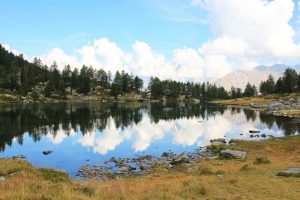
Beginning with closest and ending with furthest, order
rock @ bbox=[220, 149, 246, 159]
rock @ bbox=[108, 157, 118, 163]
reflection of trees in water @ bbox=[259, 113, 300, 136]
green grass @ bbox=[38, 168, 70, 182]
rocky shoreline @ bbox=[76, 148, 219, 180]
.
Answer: green grass @ bbox=[38, 168, 70, 182] < rocky shoreline @ bbox=[76, 148, 219, 180] < rock @ bbox=[220, 149, 246, 159] < rock @ bbox=[108, 157, 118, 163] < reflection of trees in water @ bbox=[259, 113, 300, 136]

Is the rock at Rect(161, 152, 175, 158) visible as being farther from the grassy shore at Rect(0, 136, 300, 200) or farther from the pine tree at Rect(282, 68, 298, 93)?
the pine tree at Rect(282, 68, 298, 93)

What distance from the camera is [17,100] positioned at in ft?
541

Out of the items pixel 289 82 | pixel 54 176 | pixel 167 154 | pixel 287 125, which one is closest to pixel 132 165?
pixel 167 154

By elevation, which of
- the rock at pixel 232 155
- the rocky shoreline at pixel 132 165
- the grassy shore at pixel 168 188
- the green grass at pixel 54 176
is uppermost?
the grassy shore at pixel 168 188

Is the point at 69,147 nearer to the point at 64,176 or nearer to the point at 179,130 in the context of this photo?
the point at 64,176

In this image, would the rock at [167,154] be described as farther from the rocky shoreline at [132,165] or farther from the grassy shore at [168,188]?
the grassy shore at [168,188]

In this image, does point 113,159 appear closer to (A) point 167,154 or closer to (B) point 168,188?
(A) point 167,154

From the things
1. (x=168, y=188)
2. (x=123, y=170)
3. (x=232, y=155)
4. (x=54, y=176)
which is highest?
(x=168, y=188)

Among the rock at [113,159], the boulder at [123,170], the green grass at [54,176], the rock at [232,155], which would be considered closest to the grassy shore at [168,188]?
the green grass at [54,176]

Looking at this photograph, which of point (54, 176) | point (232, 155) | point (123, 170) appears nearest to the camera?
point (54, 176)

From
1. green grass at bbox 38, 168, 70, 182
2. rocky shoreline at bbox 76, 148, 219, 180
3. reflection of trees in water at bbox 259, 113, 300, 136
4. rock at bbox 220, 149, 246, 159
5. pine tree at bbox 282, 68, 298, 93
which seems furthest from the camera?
pine tree at bbox 282, 68, 298, 93

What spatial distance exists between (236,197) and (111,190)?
7022 mm

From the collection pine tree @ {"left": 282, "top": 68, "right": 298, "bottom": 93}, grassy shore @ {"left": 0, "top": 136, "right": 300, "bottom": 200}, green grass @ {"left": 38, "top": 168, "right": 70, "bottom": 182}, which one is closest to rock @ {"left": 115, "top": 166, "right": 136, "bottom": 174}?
grassy shore @ {"left": 0, "top": 136, "right": 300, "bottom": 200}

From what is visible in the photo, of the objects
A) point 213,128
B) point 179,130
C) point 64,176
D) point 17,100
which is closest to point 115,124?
point 179,130
